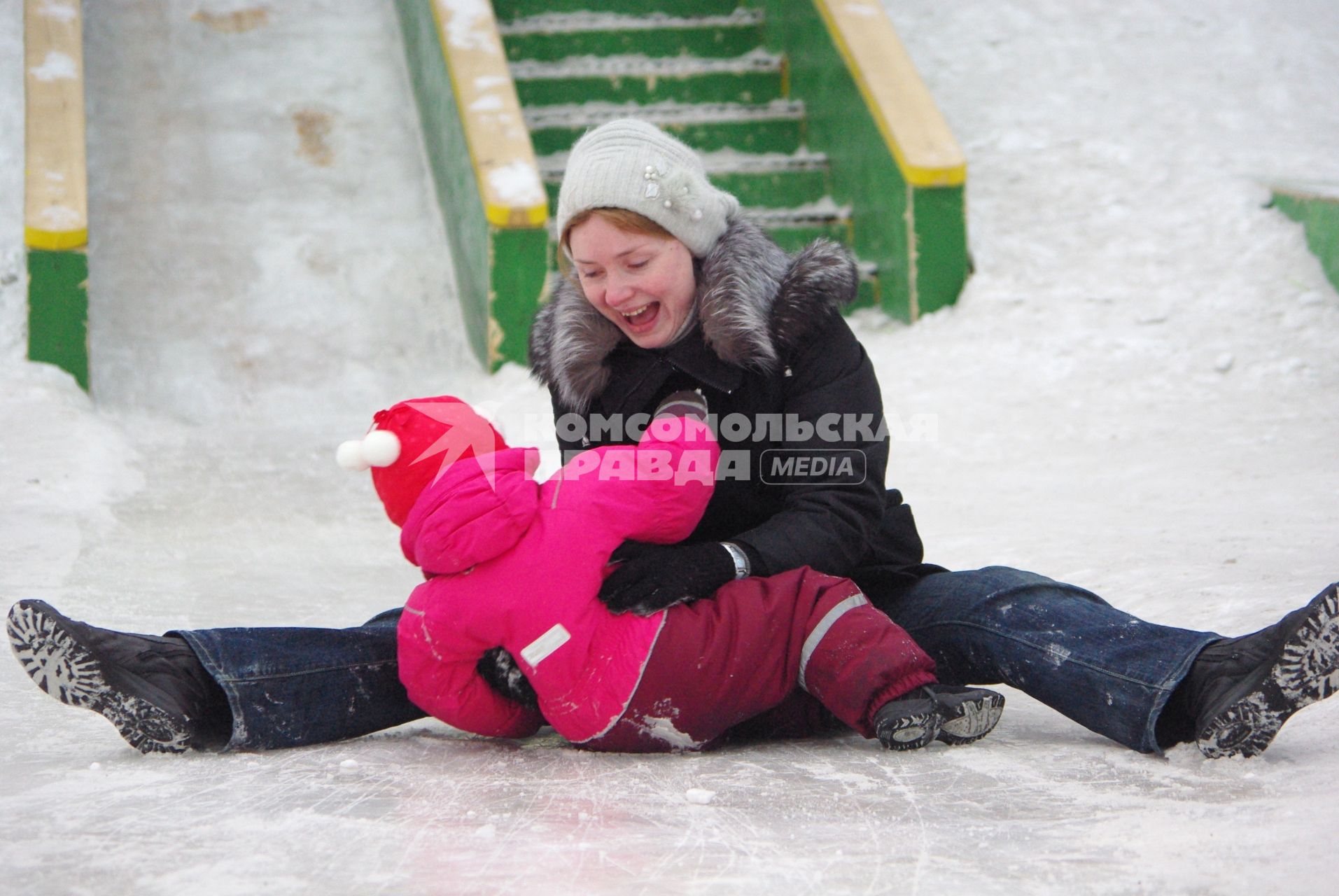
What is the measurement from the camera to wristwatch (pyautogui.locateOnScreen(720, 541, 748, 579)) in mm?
2002

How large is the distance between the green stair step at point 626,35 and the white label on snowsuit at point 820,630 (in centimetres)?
547

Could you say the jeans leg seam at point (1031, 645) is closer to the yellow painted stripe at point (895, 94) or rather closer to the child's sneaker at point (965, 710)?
the child's sneaker at point (965, 710)

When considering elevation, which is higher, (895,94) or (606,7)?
(606,7)

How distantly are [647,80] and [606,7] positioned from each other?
0.66 meters

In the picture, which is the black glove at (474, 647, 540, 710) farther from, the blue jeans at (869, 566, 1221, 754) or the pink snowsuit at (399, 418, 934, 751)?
the blue jeans at (869, 566, 1221, 754)

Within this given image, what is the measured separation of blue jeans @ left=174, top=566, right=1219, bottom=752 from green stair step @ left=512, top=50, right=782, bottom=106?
4953 mm

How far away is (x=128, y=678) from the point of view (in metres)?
1.97

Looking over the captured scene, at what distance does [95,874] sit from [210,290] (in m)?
4.64

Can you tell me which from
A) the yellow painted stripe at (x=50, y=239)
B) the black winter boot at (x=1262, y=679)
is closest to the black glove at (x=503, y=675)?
the black winter boot at (x=1262, y=679)

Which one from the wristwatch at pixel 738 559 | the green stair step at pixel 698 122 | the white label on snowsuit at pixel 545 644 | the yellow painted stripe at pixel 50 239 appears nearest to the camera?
the white label on snowsuit at pixel 545 644

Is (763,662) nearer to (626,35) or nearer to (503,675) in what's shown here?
(503,675)

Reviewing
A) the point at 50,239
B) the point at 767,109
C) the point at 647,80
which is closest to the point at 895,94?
the point at 767,109

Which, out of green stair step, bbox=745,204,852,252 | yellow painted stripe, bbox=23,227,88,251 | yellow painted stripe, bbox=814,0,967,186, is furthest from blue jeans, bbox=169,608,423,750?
green stair step, bbox=745,204,852,252

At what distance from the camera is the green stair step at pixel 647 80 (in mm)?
6719
